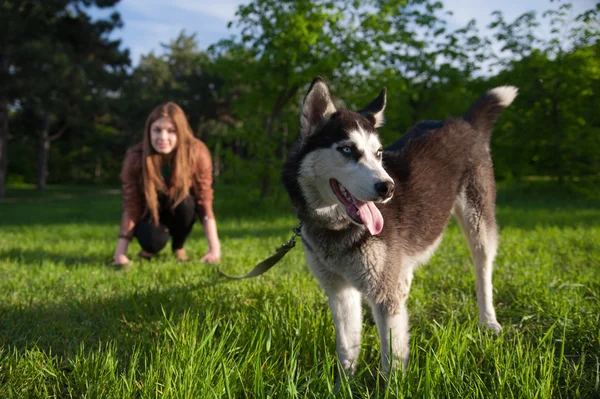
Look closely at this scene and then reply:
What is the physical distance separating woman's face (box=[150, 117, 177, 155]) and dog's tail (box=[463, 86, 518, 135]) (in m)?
3.01

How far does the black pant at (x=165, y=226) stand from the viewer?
471 centimetres

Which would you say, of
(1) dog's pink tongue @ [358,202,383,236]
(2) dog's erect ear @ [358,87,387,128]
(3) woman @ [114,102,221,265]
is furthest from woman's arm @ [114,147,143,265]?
(1) dog's pink tongue @ [358,202,383,236]

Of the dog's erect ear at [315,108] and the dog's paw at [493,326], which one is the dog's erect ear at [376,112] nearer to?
the dog's erect ear at [315,108]

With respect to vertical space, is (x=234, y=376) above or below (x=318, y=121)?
below

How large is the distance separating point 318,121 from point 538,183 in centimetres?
1586

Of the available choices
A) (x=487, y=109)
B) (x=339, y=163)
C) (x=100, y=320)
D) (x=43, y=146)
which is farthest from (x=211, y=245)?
(x=43, y=146)

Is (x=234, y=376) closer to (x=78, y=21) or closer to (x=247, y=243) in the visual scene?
(x=247, y=243)

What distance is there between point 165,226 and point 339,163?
343 cm

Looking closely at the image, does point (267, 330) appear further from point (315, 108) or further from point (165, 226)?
point (165, 226)

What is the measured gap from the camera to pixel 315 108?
234 centimetres

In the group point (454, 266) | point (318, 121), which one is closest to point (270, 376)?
point (318, 121)

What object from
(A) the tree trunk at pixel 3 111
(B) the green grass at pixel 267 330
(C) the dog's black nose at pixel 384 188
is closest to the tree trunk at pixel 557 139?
(B) the green grass at pixel 267 330

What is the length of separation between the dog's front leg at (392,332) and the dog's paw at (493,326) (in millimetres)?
696

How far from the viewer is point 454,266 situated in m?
4.12
